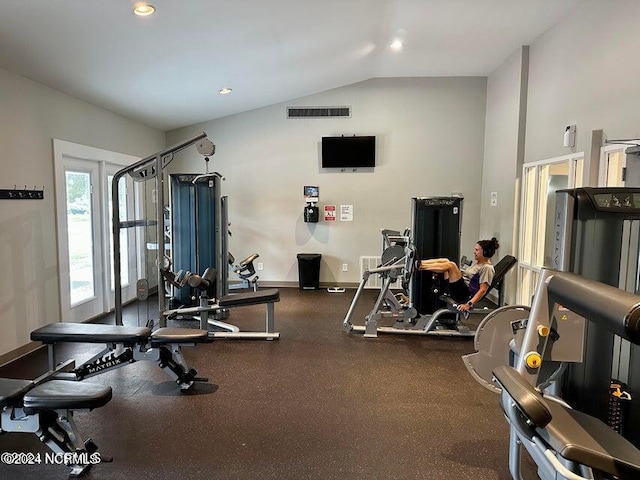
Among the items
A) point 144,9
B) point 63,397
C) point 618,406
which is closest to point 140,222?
point 144,9

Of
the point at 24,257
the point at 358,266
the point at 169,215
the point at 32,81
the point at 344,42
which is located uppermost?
the point at 344,42

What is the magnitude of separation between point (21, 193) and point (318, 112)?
429 cm

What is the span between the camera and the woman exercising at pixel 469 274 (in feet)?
13.8

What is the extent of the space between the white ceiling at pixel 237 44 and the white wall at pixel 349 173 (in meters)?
0.46

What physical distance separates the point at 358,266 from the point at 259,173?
7.27 ft

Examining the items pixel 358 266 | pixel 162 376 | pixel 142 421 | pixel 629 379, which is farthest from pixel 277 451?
pixel 358 266

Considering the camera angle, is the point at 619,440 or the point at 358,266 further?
the point at 358,266

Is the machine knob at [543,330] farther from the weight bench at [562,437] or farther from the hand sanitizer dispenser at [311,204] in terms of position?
the hand sanitizer dispenser at [311,204]

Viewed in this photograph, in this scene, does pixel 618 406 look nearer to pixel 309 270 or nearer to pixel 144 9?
pixel 144 9

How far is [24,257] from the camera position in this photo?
378 cm

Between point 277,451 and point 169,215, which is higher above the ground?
point 169,215

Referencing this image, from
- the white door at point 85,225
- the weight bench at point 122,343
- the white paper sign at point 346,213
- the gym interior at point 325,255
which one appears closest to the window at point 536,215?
the gym interior at point 325,255

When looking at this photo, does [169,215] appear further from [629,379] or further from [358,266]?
[629,379]

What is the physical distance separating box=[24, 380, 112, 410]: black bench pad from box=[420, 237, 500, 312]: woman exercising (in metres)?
3.08
